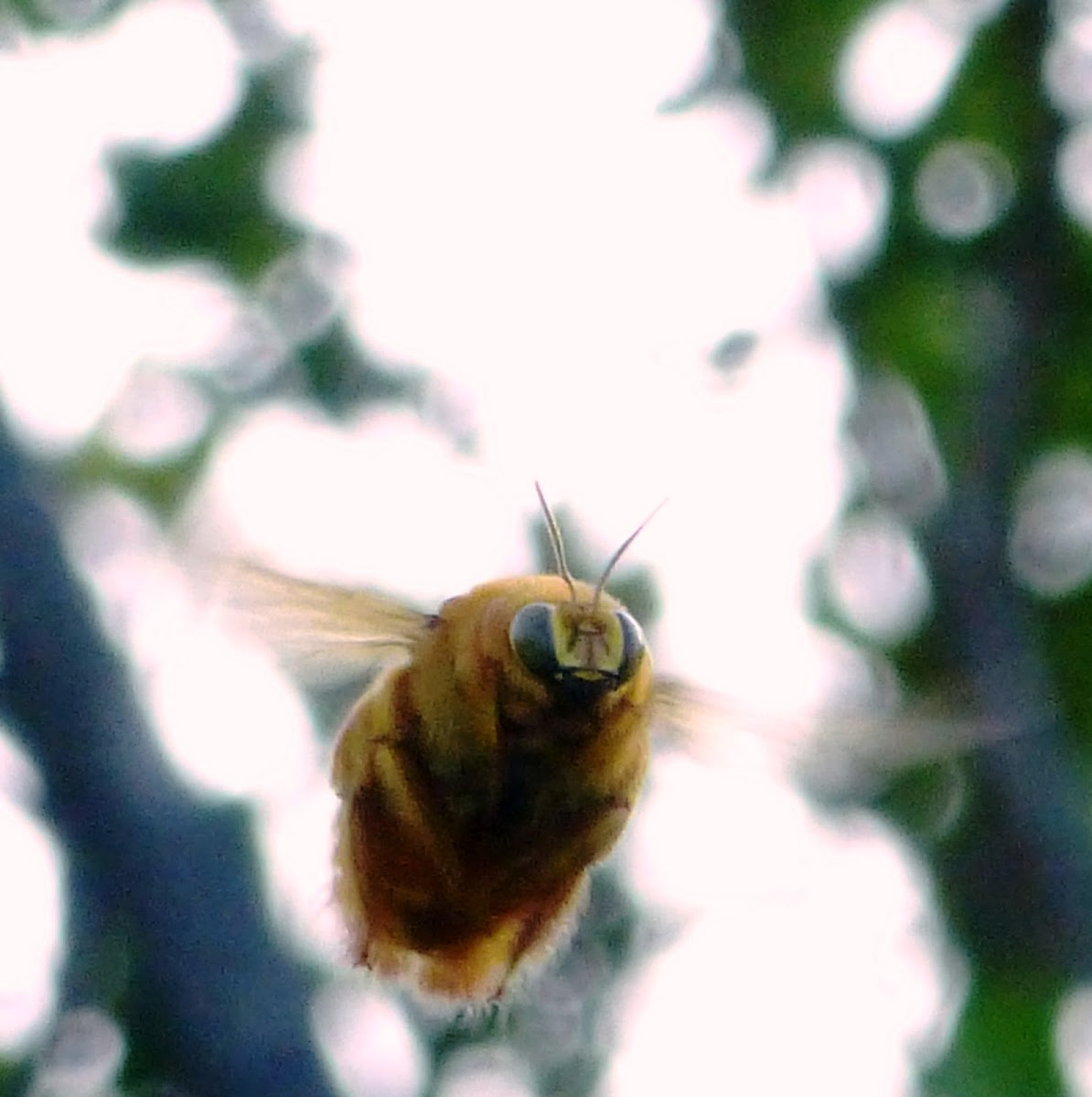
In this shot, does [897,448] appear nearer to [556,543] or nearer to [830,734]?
[830,734]

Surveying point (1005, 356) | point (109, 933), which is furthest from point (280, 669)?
point (1005, 356)

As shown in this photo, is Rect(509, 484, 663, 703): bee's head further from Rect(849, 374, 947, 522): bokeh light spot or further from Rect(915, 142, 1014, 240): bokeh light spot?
Rect(915, 142, 1014, 240): bokeh light spot

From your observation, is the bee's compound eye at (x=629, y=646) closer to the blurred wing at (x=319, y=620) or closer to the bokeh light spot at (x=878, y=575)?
the blurred wing at (x=319, y=620)

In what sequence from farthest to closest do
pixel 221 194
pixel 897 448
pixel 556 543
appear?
pixel 221 194 < pixel 897 448 < pixel 556 543

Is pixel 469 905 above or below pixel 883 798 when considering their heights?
above

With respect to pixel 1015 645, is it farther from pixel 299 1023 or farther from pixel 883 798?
pixel 299 1023

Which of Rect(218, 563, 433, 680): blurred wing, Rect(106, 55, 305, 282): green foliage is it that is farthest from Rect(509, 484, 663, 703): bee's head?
Rect(106, 55, 305, 282): green foliage

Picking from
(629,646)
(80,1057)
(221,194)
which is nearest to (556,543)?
(629,646)
